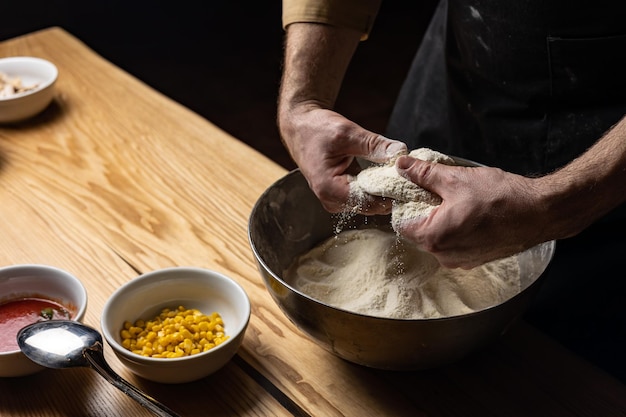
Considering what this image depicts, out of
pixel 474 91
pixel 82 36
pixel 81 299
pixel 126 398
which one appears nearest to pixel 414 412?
pixel 126 398

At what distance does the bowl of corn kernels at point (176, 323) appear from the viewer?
106 centimetres

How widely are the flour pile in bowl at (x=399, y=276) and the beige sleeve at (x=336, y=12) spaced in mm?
431

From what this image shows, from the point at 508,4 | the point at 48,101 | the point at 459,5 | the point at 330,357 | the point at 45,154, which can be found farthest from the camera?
the point at 48,101

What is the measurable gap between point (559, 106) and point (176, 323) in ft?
2.77

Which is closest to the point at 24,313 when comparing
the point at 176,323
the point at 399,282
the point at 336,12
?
the point at 176,323

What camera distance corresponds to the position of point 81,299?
1.18 meters

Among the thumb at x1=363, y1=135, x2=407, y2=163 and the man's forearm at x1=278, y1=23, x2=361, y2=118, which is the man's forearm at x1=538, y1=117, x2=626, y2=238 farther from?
the man's forearm at x1=278, y1=23, x2=361, y2=118

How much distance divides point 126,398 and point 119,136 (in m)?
0.84

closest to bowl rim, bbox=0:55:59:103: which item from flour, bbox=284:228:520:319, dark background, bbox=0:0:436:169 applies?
A: flour, bbox=284:228:520:319

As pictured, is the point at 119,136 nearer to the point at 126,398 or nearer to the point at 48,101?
the point at 48,101

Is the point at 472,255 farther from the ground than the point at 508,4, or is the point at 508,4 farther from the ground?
the point at 508,4

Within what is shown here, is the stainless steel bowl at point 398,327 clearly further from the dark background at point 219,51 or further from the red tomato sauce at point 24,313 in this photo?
the dark background at point 219,51

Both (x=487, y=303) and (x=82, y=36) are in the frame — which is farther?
(x=82, y=36)

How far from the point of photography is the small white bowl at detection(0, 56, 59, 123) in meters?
1.80
